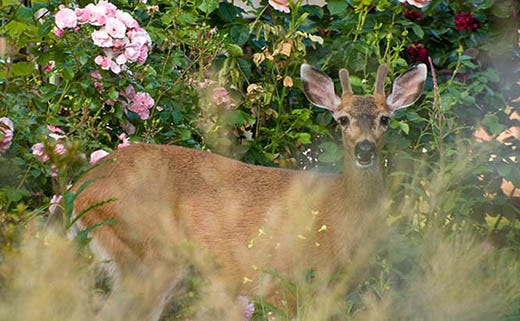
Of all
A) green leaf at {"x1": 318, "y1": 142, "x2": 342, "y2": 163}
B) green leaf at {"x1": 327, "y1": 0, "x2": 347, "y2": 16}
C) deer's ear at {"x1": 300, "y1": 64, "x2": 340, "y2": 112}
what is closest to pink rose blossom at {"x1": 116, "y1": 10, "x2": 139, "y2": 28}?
deer's ear at {"x1": 300, "y1": 64, "x2": 340, "y2": 112}

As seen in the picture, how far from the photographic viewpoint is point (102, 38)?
15.8ft

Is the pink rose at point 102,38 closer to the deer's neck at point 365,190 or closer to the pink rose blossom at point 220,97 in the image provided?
the pink rose blossom at point 220,97

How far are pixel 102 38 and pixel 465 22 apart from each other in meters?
2.64

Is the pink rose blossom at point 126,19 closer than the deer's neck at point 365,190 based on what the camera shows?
No

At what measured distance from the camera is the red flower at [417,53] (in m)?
6.33

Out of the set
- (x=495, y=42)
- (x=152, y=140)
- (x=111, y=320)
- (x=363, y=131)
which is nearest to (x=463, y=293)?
(x=363, y=131)

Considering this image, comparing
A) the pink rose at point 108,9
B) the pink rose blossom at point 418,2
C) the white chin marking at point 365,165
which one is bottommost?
the pink rose blossom at point 418,2

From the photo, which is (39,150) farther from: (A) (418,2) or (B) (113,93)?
(A) (418,2)

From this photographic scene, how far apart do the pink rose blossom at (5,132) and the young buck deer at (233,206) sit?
1.47 feet

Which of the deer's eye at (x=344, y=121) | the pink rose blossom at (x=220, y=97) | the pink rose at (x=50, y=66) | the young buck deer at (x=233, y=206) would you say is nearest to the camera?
the young buck deer at (x=233, y=206)

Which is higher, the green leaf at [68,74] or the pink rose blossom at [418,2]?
the pink rose blossom at [418,2]

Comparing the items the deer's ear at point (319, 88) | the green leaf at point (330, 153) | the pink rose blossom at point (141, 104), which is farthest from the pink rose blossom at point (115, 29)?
the green leaf at point (330, 153)

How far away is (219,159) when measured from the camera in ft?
15.6

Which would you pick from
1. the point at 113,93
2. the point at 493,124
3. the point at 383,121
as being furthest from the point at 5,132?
the point at 493,124
